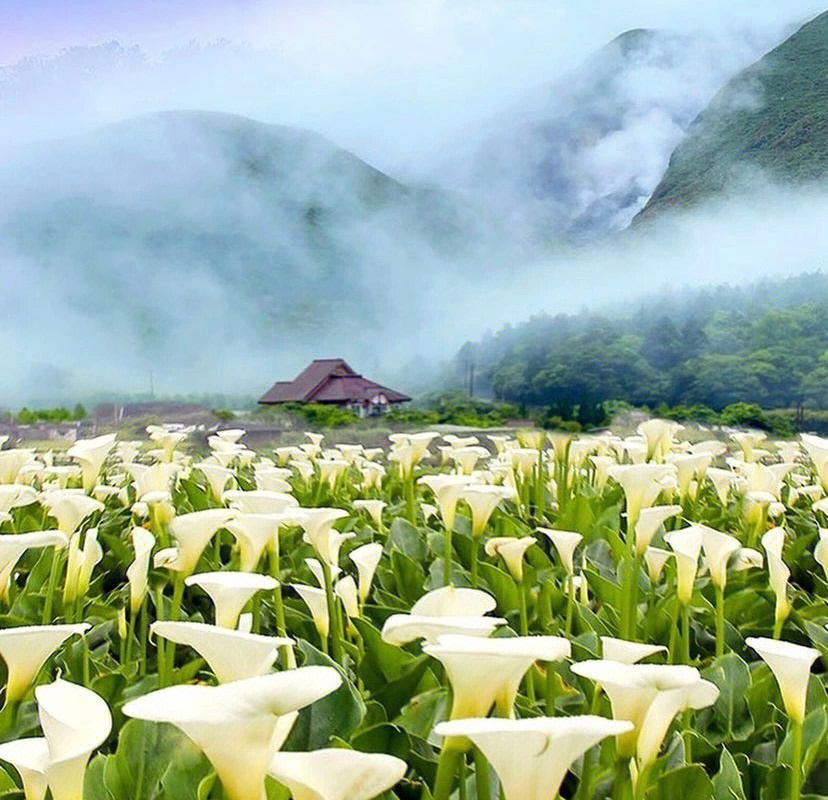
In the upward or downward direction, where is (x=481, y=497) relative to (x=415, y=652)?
upward

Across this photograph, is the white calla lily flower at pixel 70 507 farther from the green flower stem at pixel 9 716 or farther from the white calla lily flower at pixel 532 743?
the white calla lily flower at pixel 532 743

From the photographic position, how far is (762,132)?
802cm

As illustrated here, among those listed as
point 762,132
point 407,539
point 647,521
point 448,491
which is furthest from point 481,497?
point 762,132

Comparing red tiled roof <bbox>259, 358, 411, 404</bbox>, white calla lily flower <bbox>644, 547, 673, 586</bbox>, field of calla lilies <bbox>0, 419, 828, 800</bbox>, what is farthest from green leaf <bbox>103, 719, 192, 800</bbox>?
red tiled roof <bbox>259, 358, 411, 404</bbox>

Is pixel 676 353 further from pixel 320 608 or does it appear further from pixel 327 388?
pixel 320 608

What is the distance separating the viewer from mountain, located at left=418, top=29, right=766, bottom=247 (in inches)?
325

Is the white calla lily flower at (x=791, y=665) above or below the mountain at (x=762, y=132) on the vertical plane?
below

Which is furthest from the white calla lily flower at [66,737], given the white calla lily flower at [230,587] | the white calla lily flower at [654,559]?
the white calla lily flower at [654,559]

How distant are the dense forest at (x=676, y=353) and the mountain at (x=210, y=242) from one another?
188cm

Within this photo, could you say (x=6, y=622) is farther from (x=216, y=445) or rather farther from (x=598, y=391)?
(x=598, y=391)

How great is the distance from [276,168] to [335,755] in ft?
32.8

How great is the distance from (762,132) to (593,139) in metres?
1.51

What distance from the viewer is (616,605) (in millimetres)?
893

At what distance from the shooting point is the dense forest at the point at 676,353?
5297mm
